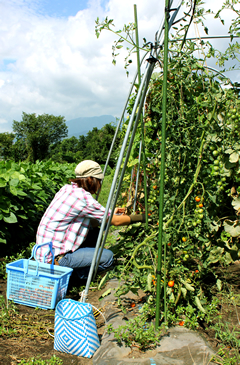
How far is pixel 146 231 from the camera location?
229cm

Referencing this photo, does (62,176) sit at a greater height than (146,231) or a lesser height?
greater

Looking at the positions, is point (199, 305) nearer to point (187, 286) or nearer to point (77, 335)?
point (187, 286)

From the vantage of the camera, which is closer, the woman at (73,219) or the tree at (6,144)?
the woman at (73,219)

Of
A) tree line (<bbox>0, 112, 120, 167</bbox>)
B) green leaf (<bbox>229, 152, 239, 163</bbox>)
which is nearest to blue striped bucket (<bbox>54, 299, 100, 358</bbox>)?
green leaf (<bbox>229, 152, 239, 163</bbox>)

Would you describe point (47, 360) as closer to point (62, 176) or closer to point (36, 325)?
point (36, 325)

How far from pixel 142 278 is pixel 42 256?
0.98 meters

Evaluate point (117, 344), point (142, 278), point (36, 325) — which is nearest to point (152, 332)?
point (117, 344)

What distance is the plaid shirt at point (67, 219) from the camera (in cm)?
252

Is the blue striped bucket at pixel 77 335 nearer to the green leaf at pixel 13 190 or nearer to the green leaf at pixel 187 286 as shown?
the green leaf at pixel 187 286

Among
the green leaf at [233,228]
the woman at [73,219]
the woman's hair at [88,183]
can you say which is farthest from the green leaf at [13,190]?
the green leaf at [233,228]

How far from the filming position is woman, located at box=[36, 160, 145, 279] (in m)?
2.52

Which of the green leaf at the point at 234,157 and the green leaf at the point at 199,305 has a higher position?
the green leaf at the point at 234,157

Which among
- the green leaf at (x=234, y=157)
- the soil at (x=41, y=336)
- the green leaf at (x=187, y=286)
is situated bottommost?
the soil at (x=41, y=336)

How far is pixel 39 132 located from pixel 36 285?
201 ft
